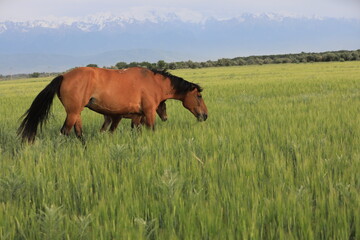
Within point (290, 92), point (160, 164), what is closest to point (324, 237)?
point (160, 164)

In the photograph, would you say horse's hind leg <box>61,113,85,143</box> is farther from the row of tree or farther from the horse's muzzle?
the row of tree

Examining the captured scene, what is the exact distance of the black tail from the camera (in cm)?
590

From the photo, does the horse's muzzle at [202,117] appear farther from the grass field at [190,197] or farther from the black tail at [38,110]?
the black tail at [38,110]

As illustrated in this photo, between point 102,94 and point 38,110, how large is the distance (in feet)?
3.85

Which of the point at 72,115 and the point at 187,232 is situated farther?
the point at 72,115

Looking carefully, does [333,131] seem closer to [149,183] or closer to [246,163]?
[246,163]

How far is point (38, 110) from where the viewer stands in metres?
6.09

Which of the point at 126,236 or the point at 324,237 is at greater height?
the point at 126,236

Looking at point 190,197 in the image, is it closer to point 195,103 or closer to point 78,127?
point 78,127

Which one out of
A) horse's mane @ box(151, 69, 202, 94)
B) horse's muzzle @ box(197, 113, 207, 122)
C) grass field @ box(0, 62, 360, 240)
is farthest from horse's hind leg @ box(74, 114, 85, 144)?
horse's muzzle @ box(197, 113, 207, 122)

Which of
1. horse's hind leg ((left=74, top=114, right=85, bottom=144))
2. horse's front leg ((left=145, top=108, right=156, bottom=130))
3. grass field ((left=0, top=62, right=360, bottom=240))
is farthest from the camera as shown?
horse's front leg ((left=145, top=108, right=156, bottom=130))

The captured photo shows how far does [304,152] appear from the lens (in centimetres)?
427

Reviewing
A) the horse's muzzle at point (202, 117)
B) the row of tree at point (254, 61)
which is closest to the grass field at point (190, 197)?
the horse's muzzle at point (202, 117)

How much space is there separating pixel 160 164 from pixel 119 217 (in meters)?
1.48
